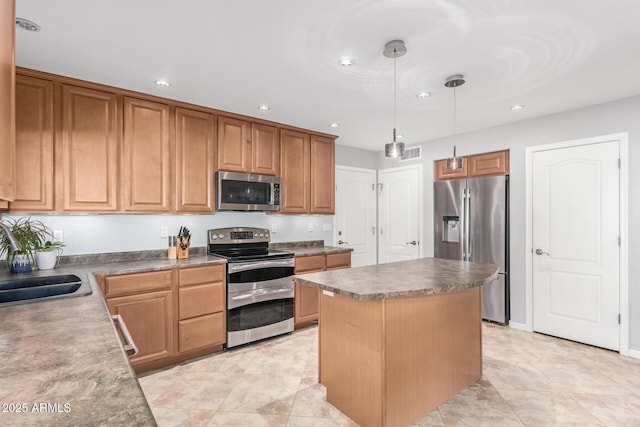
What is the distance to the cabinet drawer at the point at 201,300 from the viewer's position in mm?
2912

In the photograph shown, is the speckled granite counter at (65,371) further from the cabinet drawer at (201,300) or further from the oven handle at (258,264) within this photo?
the oven handle at (258,264)

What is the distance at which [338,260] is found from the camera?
4.15 metres

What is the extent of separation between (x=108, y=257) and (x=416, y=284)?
2.77 metres

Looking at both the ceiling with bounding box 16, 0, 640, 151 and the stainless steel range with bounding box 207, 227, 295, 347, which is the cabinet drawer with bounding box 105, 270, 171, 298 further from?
the ceiling with bounding box 16, 0, 640, 151

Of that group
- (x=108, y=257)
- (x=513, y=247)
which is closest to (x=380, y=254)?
(x=513, y=247)

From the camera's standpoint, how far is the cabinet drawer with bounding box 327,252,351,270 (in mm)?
4055

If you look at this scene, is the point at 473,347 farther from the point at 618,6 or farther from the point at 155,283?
the point at 155,283


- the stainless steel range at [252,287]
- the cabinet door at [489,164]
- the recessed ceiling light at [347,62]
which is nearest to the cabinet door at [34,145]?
the stainless steel range at [252,287]

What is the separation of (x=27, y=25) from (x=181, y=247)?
6.64ft

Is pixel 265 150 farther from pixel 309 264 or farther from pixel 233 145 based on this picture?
pixel 309 264

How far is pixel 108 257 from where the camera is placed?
3.02 m

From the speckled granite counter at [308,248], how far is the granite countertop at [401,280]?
4.75ft

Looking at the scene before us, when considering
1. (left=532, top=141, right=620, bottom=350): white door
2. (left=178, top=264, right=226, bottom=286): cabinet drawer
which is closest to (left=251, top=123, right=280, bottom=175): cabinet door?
(left=178, top=264, right=226, bottom=286): cabinet drawer

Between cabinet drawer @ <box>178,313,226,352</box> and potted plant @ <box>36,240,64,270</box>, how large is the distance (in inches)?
43.8
